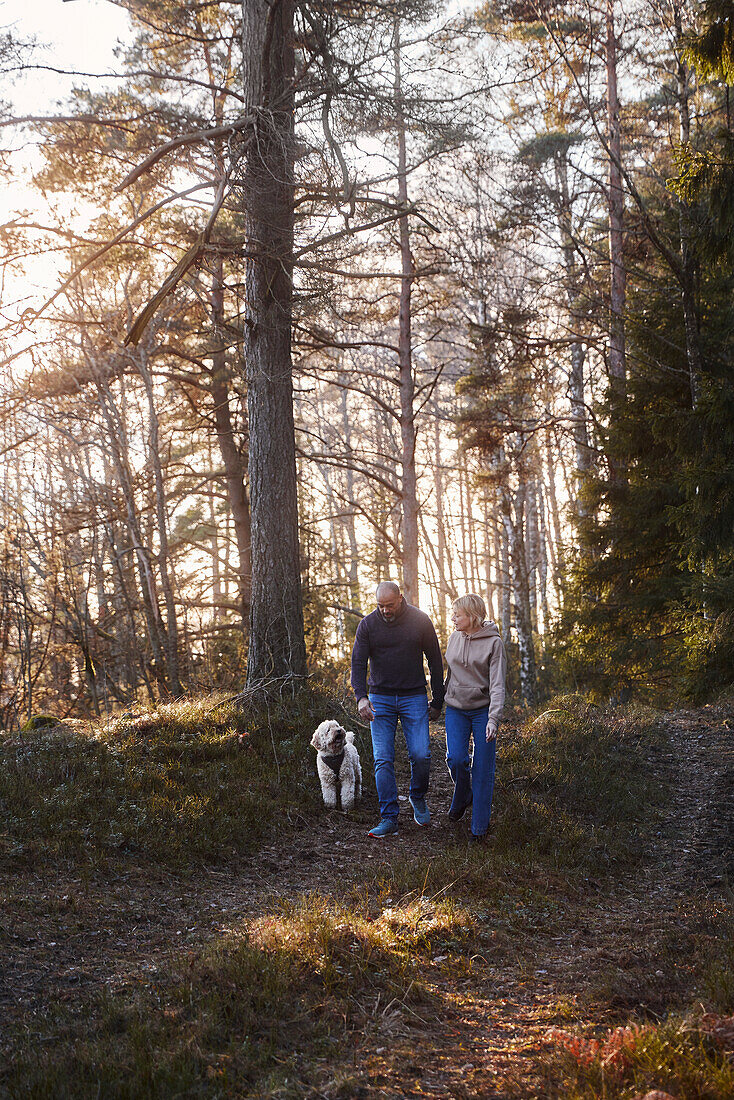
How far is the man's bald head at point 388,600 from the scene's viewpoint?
6.77 m

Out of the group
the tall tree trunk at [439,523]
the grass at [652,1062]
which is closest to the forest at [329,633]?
the grass at [652,1062]

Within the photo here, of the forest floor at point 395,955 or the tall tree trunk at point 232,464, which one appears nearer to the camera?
the forest floor at point 395,955

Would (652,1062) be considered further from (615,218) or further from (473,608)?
(615,218)

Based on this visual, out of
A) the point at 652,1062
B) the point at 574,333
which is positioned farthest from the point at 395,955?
the point at 574,333

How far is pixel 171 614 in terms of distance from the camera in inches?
488

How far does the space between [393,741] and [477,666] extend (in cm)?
107

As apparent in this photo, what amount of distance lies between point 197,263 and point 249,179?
44.1 inches

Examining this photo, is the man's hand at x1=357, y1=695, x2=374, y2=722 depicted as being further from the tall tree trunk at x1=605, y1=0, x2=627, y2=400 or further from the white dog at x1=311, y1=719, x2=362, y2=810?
the tall tree trunk at x1=605, y1=0, x2=627, y2=400

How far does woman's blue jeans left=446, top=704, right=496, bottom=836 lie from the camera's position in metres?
6.44

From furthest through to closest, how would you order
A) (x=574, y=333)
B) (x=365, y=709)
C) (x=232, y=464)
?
(x=232, y=464) < (x=574, y=333) < (x=365, y=709)

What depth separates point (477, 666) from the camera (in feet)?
21.3

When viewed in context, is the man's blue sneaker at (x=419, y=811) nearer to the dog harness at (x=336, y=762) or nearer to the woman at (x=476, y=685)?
the woman at (x=476, y=685)

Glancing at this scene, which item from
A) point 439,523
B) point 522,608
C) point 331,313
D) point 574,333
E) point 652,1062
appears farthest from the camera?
point 439,523

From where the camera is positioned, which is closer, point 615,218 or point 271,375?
point 271,375
